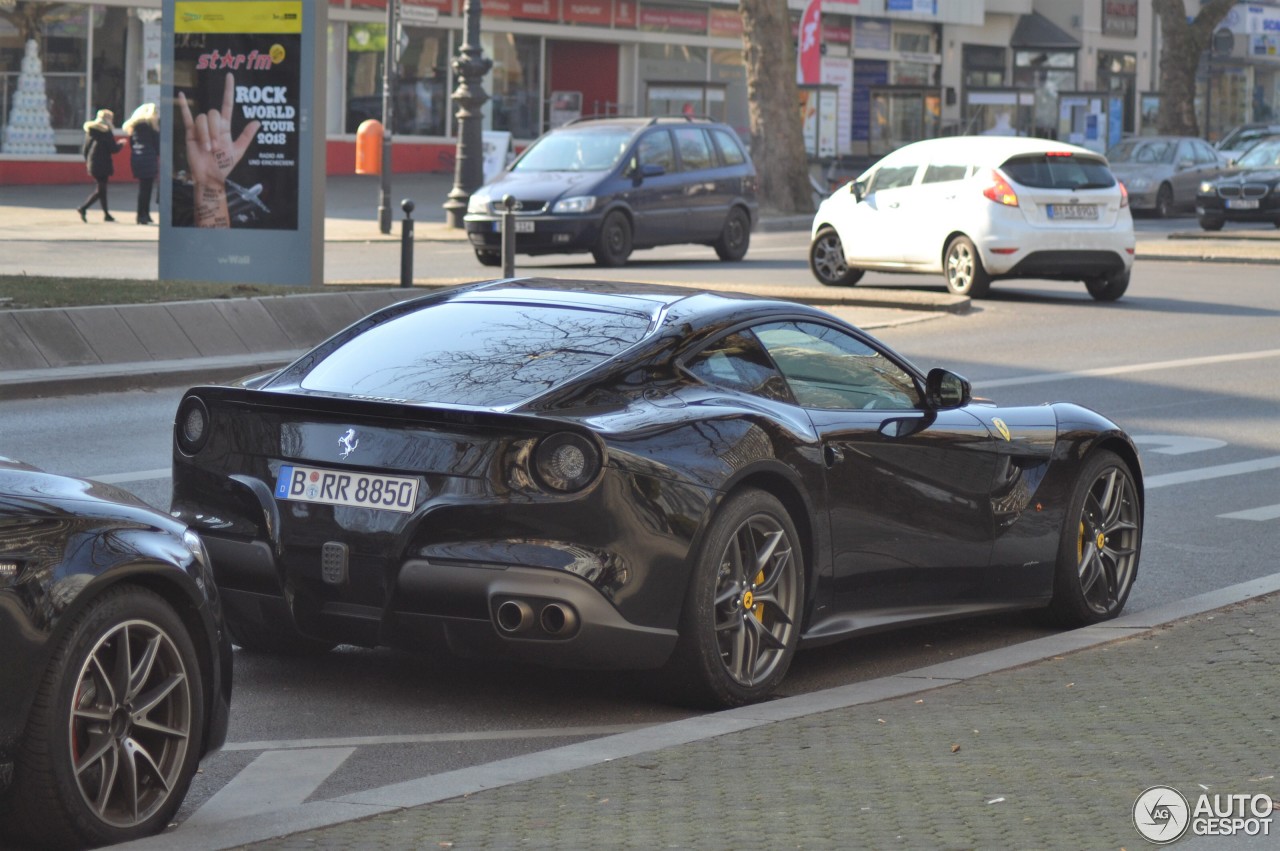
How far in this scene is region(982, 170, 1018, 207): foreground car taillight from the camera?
22.2 metres

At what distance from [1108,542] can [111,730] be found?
4701mm

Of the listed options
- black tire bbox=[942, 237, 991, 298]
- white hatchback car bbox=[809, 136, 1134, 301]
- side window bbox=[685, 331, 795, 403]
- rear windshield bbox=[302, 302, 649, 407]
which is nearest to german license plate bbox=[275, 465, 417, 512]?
rear windshield bbox=[302, 302, 649, 407]

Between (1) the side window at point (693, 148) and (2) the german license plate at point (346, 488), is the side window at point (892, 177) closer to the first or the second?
(1) the side window at point (693, 148)

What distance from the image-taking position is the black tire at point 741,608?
620 cm

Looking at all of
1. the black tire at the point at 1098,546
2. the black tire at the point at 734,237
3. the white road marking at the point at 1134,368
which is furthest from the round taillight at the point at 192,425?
the black tire at the point at 734,237

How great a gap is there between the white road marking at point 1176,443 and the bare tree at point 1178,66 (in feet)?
138

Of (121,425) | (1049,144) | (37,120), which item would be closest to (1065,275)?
(1049,144)

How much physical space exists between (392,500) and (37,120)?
35388mm

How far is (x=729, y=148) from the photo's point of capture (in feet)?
93.4

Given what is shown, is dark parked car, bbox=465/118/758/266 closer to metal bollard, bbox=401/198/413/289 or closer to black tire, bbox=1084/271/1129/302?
metal bollard, bbox=401/198/413/289

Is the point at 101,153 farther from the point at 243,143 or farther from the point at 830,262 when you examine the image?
the point at 243,143

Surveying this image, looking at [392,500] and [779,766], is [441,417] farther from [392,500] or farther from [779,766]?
[779,766]

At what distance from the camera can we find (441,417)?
605cm

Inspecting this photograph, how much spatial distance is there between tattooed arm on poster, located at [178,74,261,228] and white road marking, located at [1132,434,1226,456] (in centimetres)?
918
